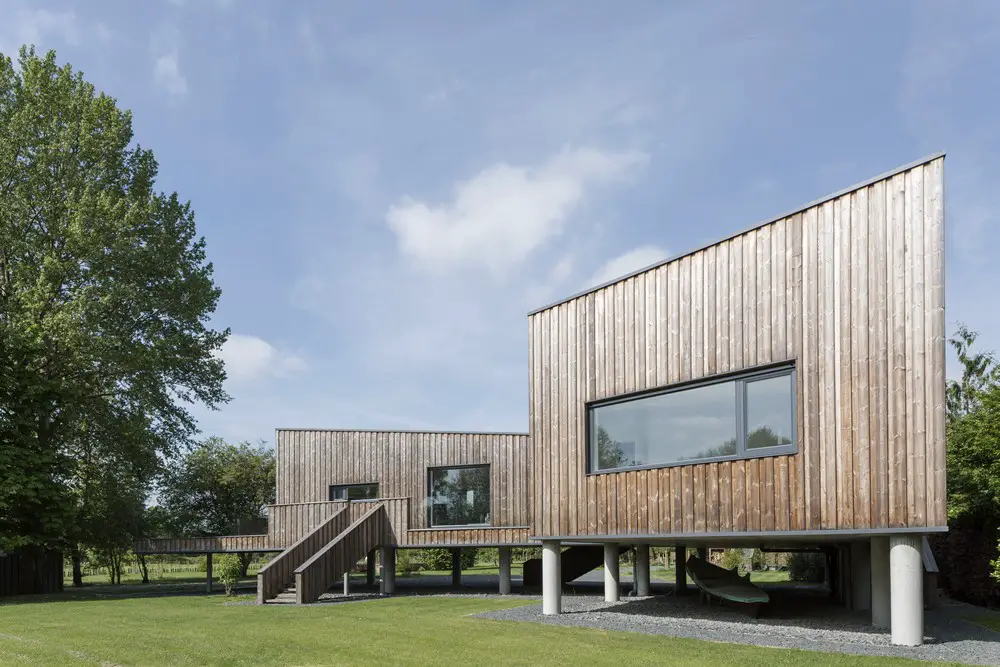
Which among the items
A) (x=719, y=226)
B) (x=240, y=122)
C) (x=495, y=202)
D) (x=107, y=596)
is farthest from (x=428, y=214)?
(x=107, y=596)

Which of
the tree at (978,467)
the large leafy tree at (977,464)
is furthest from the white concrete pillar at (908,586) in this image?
the tree at (978,467)

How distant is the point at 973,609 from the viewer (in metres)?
17.8

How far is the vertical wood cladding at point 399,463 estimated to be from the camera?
78.8ft

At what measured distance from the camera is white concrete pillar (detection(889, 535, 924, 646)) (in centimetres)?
1093

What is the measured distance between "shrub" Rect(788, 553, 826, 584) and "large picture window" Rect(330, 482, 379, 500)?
15.3 meters

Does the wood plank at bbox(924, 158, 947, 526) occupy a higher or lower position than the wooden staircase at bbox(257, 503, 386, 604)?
A: higher

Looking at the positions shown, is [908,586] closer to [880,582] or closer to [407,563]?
[880,582]

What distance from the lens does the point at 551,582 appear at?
53.2 feet

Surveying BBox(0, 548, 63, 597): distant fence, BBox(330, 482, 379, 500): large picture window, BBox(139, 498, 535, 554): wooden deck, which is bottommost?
BBox(0, 548, 63, 597): distant fence

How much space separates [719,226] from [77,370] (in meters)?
20.9

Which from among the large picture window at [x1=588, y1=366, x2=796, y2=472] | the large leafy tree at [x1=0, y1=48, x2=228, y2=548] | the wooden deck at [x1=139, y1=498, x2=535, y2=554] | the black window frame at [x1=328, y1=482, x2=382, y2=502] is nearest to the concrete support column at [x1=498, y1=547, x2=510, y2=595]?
the wooden deck at [x1=139, y1=498, x2=535, y2=554]

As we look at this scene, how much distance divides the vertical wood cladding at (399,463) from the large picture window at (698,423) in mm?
8427

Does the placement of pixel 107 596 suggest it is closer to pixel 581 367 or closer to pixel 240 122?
pixel 240 122

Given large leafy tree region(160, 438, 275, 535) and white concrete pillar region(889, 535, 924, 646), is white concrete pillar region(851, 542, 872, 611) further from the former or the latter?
large leafy tree region(160, 438, 275, 535)
